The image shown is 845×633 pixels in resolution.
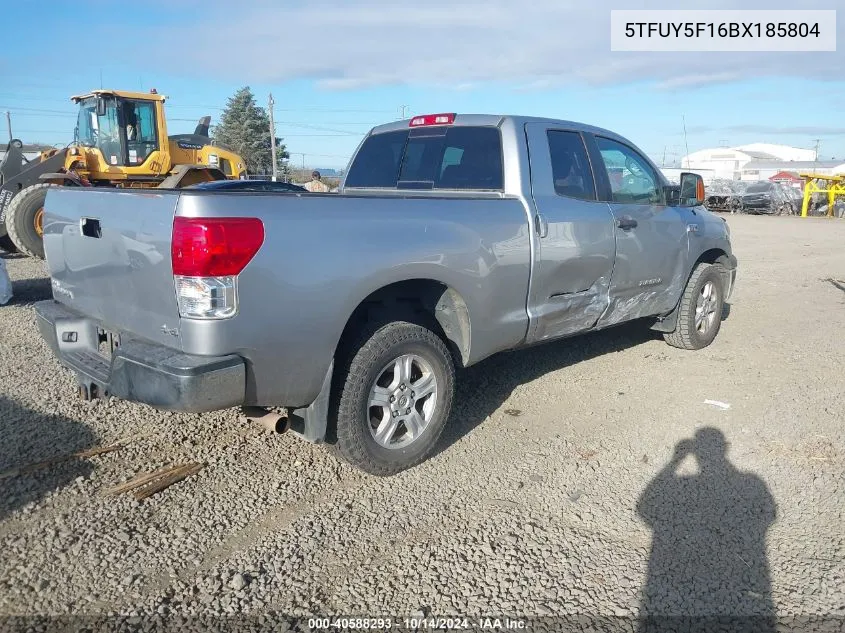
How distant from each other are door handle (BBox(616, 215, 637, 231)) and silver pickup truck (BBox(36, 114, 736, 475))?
22 millimetres

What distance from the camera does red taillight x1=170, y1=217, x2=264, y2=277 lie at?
281 cm

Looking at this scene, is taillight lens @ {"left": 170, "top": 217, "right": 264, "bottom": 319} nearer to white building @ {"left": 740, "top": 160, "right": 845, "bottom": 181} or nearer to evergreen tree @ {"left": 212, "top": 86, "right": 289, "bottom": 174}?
evergreen tree @ {"left": 212, "top": 86, "right": 289, "bottom": 174}

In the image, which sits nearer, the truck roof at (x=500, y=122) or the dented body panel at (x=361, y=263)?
the dented body panel at (x=361, y=263)

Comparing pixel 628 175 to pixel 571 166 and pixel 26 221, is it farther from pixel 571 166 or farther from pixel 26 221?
pixel 26 221

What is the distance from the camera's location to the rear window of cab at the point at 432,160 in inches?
178

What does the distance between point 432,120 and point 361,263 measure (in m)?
2.08

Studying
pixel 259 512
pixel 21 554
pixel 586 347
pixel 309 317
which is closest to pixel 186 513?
pixel 259 512

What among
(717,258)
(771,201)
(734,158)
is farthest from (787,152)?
(717,258)

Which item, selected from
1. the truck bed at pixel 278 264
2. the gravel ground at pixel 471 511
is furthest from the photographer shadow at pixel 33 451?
the truck bed at pixel 278 264

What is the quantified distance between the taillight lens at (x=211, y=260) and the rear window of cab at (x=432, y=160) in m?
Answer: 2.04

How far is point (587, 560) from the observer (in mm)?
3000

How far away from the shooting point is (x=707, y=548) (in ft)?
10.1

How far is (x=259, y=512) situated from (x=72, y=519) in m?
0.87

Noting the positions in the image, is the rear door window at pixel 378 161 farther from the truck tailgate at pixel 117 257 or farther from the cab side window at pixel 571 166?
the truck tailgate at pixel 117 257
